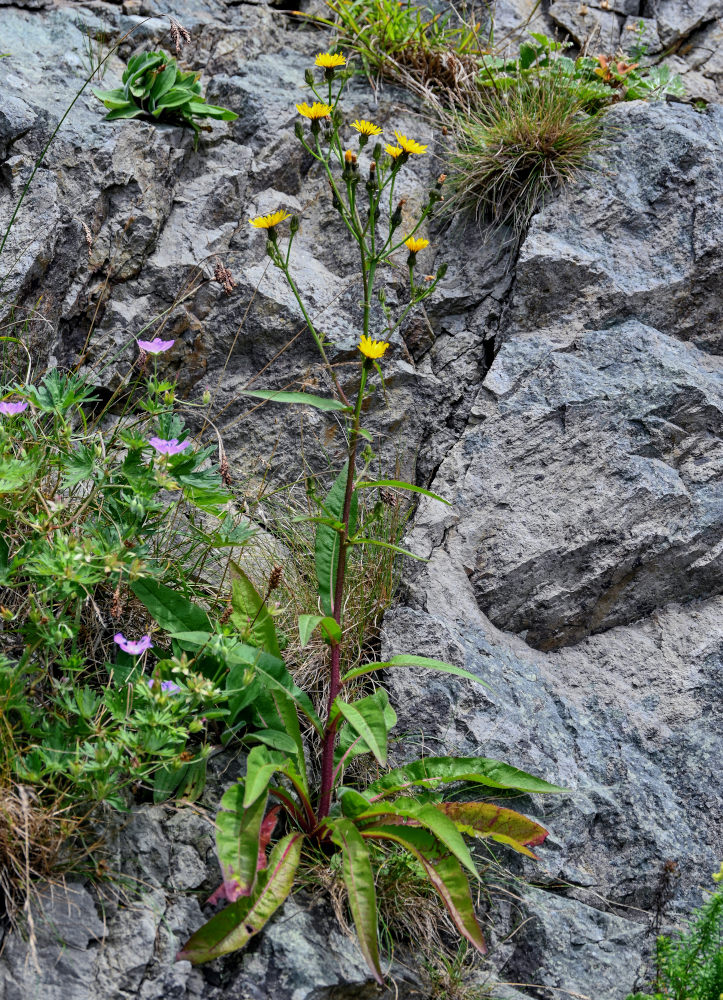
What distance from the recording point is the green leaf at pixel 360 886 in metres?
2.06

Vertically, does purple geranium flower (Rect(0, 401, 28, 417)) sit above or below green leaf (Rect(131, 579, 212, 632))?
above

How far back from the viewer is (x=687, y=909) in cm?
258

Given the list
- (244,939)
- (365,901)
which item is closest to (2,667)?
(244,939)

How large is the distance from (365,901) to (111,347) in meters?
2.28

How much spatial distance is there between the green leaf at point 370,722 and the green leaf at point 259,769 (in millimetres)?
211

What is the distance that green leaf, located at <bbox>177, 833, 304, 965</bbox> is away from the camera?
206 cm

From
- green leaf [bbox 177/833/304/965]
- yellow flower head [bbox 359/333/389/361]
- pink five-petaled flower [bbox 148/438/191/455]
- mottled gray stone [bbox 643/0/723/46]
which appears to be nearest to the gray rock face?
pink five-petaled flower [bbox 148/438/191/455]

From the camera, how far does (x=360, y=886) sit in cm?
215

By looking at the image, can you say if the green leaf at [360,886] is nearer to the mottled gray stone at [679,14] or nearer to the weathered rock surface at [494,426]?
the weathered rock surface at [494,426]

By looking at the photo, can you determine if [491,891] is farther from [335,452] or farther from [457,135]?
[457,135]

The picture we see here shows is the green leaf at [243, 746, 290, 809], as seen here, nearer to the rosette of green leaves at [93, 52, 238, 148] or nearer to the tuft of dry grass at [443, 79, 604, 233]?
the tuft of dry grass at [443, 79, 604, 233]

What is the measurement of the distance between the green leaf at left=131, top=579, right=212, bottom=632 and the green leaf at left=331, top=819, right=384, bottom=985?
27.0 inches

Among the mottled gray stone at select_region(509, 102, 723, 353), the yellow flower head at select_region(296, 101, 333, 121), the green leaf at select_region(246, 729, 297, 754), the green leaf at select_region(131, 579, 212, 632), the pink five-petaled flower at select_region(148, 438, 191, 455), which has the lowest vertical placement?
the green leaf at select_region(246, 729, 297, 754)

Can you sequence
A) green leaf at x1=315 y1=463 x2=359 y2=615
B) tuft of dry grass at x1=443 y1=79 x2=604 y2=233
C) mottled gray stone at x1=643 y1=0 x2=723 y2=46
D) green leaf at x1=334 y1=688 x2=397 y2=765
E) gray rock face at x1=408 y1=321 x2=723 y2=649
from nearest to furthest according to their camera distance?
green leaf at x1=334 y1=688 x2=397 y2=765
green leaf at x1=315 y1=463 x2=359 y2=615
gray rock face at x1=408 y1=321 x2=723 y2=649
tuft of dry grass at x1=443 y1=79 x2=604 y2=233
mottled gray stone at x1=643 y1=0 x2=723 y2=46
